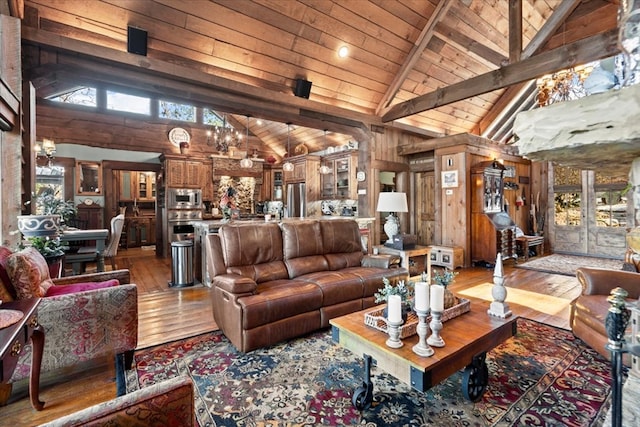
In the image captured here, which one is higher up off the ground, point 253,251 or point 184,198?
point 184,198

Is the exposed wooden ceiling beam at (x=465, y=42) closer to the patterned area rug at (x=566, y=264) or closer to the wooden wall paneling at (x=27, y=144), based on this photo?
the patterned area rug at (x=566, y=264)

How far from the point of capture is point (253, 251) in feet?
10.4

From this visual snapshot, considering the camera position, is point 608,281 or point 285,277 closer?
point 608,281

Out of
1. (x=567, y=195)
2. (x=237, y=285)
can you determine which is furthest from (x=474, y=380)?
(x=567, y=195)

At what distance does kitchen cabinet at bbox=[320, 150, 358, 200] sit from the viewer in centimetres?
726

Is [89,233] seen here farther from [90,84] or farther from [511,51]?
[511,51]

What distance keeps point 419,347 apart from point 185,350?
6.47ft

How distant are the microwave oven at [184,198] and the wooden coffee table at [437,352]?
6.75 metres

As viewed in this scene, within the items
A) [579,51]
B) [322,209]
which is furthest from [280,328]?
[322,209]

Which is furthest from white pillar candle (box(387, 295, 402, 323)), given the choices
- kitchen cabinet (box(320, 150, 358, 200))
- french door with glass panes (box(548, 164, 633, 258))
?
french door with glass panes (box(548, 164, 633, 258))

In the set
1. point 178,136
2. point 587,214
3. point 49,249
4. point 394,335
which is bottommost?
point 394,335

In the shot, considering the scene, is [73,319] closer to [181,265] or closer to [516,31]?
[181,265]

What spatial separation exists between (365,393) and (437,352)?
20.4 inches

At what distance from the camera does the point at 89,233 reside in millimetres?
4184
